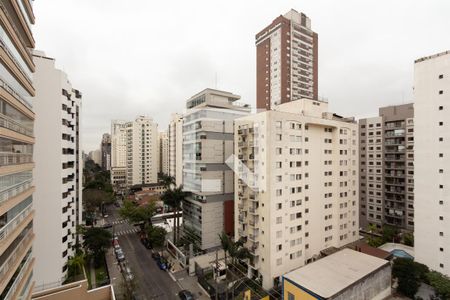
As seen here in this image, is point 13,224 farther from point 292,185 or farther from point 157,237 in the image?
point 157,237

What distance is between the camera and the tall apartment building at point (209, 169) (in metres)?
35.1

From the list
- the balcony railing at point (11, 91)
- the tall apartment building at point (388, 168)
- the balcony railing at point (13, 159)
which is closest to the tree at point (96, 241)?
the balcony railing at point (13, 159)

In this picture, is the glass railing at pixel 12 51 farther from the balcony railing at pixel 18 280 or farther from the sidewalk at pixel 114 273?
the sidewalk at pixel 114 273

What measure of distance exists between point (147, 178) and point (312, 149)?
72834 millimetres

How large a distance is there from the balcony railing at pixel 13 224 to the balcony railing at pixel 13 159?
2.94 meters

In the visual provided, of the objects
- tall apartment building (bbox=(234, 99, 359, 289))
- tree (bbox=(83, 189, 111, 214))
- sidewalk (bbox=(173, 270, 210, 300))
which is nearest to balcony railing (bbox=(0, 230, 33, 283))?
sidewalk (bbox=(173, 270, 210, 300))

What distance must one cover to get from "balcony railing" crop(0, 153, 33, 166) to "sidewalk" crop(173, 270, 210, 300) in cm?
2312

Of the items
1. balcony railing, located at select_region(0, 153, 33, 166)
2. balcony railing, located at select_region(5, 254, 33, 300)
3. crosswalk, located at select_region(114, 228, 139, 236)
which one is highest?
balcony railing, located at select_region(0, 153, 33, 166)

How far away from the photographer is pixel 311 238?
3192cm

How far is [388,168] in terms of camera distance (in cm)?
4697

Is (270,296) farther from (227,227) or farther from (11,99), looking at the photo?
(11,99)

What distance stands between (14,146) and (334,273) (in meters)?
30.0

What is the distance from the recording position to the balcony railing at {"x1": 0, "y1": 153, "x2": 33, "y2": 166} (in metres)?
10.1

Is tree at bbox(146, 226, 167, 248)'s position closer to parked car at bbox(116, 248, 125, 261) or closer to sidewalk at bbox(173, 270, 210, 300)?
parked car at bbox(116, 248, 125, 261)
